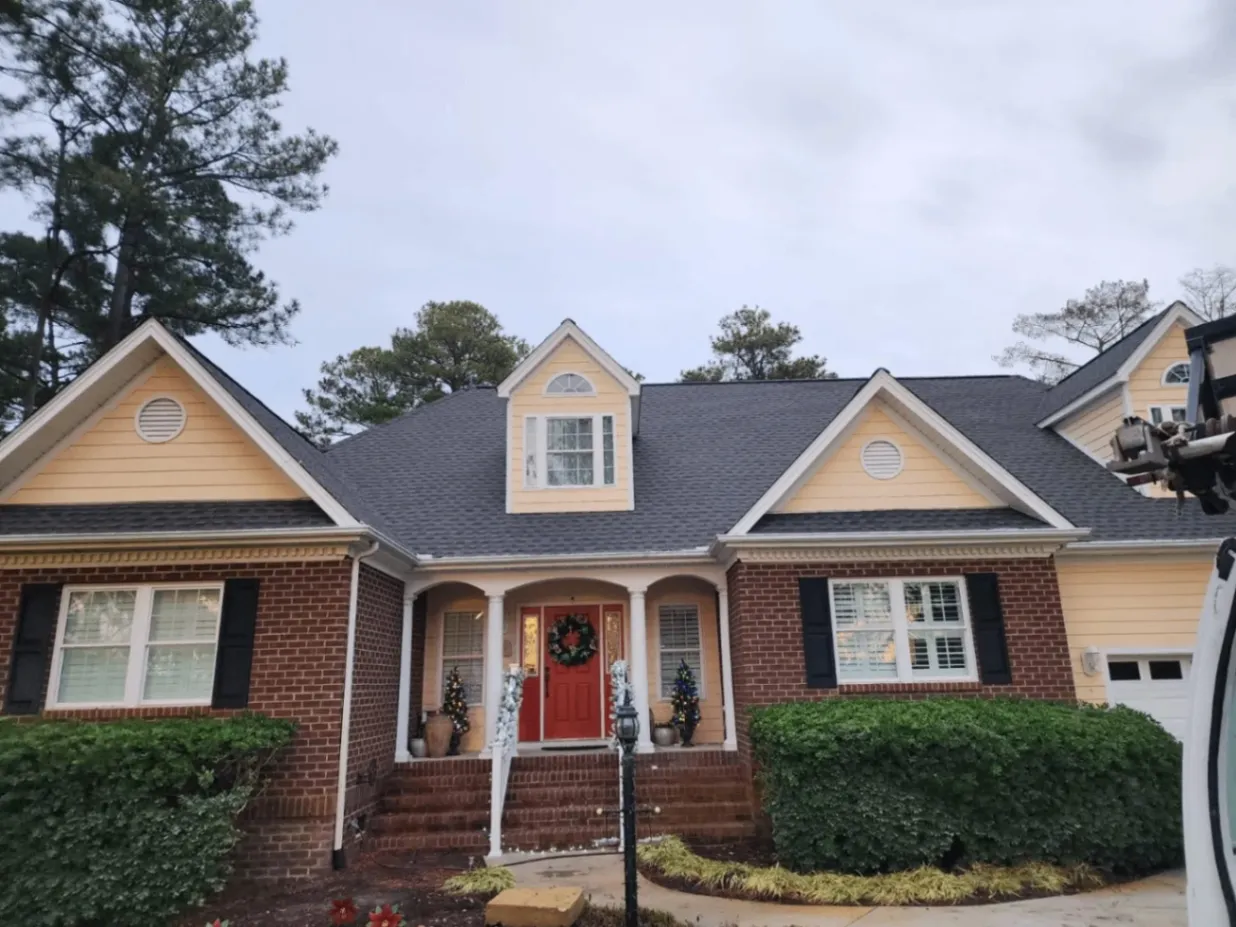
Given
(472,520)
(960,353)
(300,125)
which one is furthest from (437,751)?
(960,353)

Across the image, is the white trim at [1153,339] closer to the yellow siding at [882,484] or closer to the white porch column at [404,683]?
the yellow siding at [882,484]

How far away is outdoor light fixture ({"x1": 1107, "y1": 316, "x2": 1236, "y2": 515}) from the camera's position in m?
2.77

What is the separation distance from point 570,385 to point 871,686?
248 inches

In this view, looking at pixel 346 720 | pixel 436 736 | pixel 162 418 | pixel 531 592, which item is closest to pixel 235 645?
pixel 346 720

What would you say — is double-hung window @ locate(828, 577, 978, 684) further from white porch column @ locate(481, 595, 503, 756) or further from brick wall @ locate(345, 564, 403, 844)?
brick wall @ locate(345, 564, 403, 844)

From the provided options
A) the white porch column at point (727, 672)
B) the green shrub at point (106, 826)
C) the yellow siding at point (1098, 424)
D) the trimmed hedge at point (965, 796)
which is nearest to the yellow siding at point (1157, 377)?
the yellow siding at point (1098, 424)

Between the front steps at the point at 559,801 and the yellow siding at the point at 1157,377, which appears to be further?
the yellow siding at the point at 1157,377

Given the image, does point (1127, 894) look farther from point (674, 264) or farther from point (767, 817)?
point (674, 264)

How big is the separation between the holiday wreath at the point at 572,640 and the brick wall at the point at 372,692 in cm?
248

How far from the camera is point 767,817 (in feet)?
27.1

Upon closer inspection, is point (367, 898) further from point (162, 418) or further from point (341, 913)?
point (162, 418)

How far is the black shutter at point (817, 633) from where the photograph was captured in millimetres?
8547

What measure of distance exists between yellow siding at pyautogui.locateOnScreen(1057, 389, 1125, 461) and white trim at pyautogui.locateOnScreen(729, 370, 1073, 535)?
3497 mm

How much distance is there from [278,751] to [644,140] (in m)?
18.7
